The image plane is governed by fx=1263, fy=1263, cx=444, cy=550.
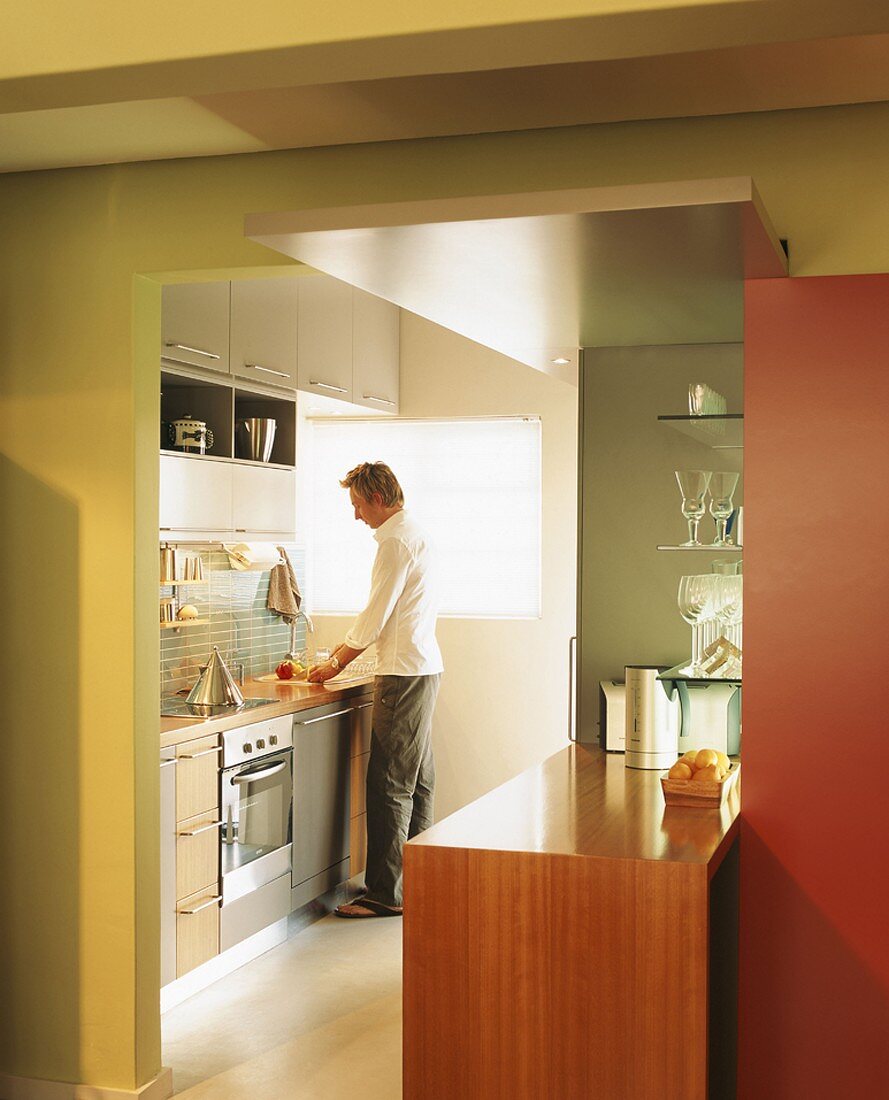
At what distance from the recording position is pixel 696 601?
133 inches

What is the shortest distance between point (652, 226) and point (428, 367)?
3.89 metres

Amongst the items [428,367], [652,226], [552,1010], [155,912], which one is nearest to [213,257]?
[652,226]

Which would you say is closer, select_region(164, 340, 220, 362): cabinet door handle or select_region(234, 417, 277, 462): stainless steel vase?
select_region(164, 340, 220, 362): cabinet door handle

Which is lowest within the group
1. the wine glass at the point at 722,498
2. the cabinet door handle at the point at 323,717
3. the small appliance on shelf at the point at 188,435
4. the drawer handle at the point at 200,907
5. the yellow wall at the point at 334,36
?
the drawer handle at the point at 200,907

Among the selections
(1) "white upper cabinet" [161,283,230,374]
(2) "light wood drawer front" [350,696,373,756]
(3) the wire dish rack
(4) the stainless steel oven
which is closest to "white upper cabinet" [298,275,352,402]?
(1) "white upper cabinet" [161,283,230,374]

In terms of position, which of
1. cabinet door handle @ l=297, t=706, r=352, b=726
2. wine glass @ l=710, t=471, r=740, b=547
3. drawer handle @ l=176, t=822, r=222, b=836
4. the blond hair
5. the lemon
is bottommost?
drawer handle @ l=176, t=822, r=222, b=836

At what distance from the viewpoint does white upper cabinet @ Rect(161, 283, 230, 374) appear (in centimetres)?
424

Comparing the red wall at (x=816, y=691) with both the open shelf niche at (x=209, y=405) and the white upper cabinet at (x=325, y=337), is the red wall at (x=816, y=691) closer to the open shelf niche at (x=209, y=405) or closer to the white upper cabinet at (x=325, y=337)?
the open shelf niche at (x=209, y=405)

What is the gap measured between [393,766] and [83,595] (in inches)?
75.6

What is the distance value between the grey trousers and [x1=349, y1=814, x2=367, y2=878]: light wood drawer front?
22 cm

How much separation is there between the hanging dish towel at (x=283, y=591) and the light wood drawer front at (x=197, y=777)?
1.50 metres

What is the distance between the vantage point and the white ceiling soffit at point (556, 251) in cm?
213

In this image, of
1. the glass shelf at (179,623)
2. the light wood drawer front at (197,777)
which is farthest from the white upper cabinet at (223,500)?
the light wood drawer front at (197,777)

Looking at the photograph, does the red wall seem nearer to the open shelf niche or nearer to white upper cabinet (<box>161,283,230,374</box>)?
white upper cabinet (<box>161,283,230,374</box>)
